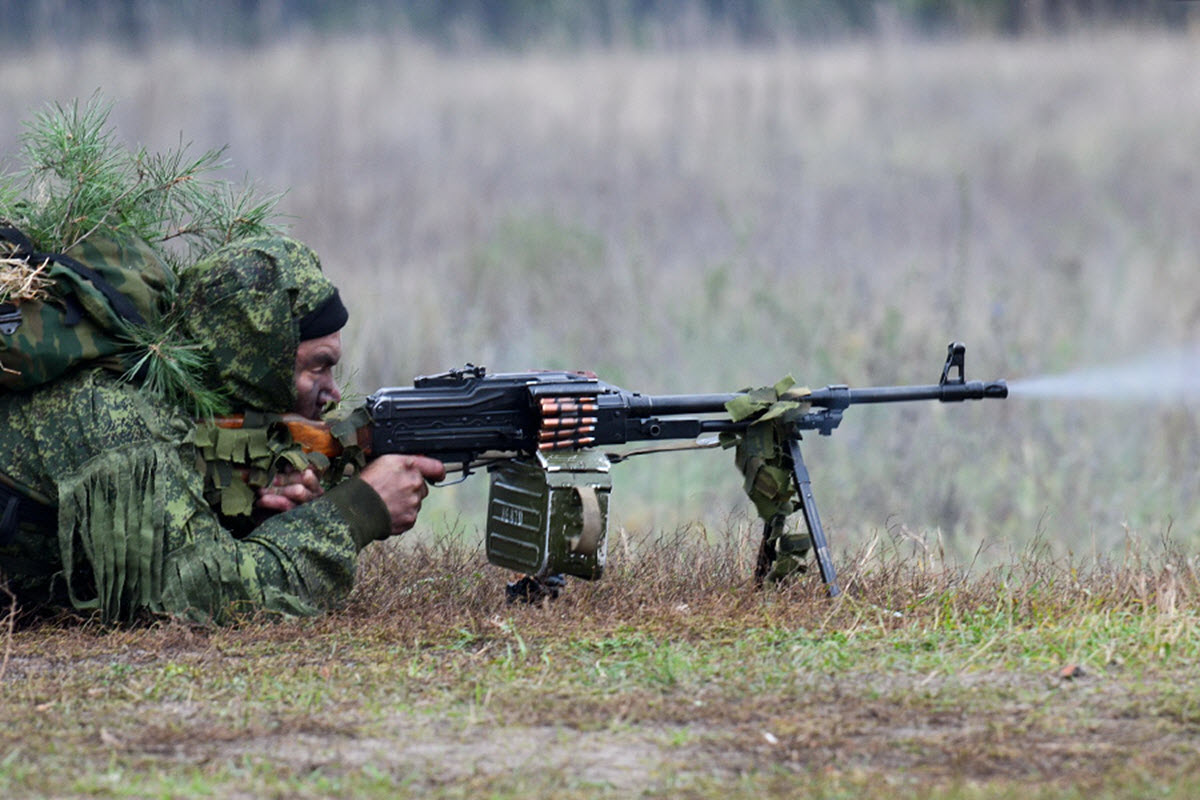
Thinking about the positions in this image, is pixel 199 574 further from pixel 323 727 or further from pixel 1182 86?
pixel 1182 86

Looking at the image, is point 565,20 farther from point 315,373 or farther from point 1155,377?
point 315,373

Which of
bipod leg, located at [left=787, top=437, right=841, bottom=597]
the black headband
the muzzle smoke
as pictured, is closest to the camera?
the black headband

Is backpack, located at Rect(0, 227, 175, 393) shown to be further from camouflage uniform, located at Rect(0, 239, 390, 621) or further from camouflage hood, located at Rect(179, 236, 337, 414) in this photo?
camouflage hood, located at Rect(179, 236, 337, 414)

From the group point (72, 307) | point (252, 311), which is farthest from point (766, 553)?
point (72, 307)

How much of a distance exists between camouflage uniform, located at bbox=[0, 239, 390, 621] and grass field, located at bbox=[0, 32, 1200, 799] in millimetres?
186

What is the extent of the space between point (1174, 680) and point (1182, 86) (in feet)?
39.7

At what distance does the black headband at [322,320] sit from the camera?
555cm

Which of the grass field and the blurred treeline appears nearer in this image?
the grass field

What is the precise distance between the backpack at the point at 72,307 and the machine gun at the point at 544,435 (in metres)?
→ 0.71

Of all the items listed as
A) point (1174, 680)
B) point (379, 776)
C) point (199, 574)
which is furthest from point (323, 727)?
point (1174, 680)

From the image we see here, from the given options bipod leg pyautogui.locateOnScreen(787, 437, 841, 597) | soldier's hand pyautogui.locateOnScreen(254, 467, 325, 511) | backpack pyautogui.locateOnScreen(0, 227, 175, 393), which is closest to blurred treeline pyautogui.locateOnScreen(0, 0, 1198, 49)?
bipod leg pyautogui.locateOnScreen(787, 437, 841, 597)

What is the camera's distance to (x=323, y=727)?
4.28 meters

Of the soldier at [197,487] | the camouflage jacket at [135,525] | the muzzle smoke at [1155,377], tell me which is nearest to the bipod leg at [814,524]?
the soldier at [197,487]

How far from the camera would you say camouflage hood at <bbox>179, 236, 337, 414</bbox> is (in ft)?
17.8
